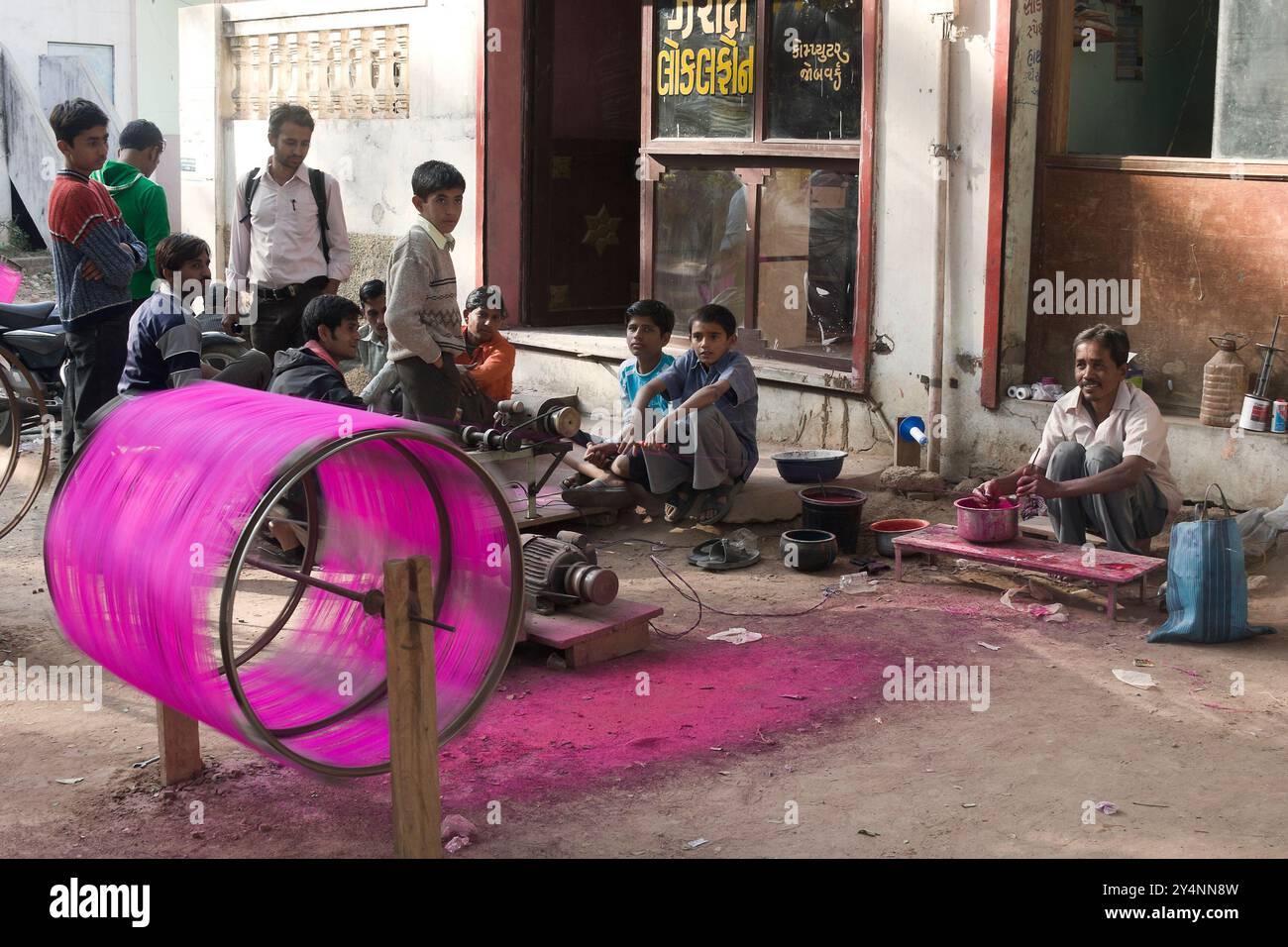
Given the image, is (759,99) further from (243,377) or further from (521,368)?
(243,377)

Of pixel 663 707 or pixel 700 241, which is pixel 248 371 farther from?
pixel 700 241

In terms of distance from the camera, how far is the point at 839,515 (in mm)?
7262

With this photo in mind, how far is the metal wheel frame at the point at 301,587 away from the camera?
3.73 meters

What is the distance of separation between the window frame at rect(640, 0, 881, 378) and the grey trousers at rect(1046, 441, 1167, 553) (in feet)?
7.10

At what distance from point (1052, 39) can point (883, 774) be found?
4648mm

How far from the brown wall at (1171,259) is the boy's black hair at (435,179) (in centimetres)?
324

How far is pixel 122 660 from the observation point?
4242 millimetres

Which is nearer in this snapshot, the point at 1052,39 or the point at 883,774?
the point at 883,774

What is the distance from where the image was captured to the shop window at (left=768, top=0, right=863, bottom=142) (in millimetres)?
8625

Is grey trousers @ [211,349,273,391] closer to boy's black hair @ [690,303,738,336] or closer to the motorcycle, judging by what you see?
the motorcycle

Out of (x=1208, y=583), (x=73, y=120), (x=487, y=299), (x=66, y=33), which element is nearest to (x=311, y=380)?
(x=73, y=120)

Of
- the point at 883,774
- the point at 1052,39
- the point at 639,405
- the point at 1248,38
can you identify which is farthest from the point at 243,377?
the point at 1248,38

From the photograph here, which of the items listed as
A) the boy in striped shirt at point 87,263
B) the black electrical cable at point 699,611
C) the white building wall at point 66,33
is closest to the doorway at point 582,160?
the boy in striped shirt at point 87,263

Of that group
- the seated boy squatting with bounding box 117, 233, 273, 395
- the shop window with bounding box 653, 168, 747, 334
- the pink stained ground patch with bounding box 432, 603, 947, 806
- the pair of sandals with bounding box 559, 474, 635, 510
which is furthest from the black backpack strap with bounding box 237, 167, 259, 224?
the pink stained ground patch with bounding box 432, 603, 947, 806
